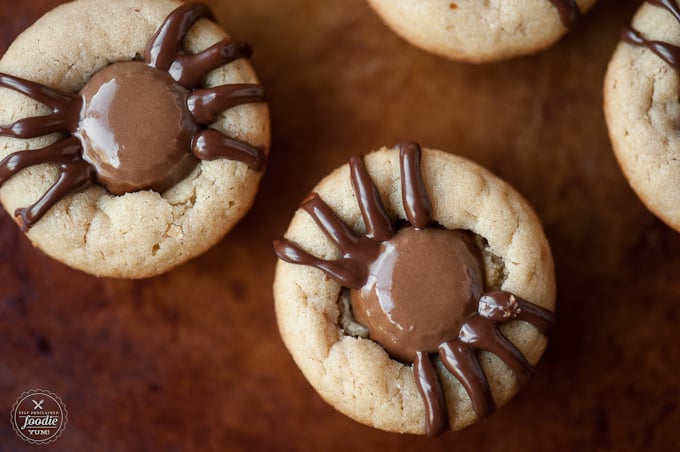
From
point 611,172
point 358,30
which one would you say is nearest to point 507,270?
point 611,172

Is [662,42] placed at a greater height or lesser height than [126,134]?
greater

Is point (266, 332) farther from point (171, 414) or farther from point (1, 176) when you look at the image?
point (1, 176)

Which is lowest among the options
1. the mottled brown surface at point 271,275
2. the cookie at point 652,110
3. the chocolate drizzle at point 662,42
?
the mottled brown surface at point 271,275

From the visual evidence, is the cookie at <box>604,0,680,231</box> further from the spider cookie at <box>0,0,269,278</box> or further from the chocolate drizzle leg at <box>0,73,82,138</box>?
the chocolate drizzle leg at <box>0,73,82,138</box>

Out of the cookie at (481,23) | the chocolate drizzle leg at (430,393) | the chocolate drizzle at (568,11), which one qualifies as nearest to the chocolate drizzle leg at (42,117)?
the cookie at (481,23)

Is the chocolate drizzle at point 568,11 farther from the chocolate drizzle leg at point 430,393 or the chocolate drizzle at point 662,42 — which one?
the chocolate drizzle leg at point 430,393

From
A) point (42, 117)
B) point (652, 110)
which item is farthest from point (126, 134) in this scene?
point (652, 110)

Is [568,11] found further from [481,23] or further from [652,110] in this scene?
[652,110]
